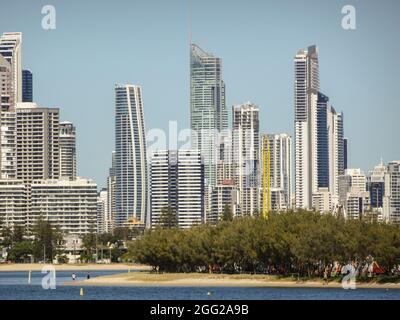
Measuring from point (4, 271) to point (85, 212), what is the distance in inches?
2954

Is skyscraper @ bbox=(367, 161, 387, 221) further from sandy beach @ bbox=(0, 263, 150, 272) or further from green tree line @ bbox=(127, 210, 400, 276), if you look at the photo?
green tree line @ bbox=(127, 210, 400, 276)

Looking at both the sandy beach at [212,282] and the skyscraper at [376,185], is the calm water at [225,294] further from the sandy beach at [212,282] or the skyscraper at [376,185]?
the skyscraper at [376,185]

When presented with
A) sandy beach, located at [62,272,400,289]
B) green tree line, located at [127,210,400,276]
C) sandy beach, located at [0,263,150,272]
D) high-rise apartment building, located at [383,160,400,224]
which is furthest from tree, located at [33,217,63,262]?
sandy beach, located at [62,272,400,289]

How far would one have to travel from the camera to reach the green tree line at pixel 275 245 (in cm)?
6028

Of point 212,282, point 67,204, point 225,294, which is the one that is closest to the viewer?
point 225,294

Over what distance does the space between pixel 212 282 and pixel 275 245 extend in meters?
3.75

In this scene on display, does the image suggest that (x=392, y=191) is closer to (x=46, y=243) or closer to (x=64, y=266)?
(x=46, y=243)

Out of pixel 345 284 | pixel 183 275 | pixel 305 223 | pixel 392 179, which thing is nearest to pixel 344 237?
pixel 345 284

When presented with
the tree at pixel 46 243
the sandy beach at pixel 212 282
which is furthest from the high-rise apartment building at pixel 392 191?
the sandy beach at pixel 212 282

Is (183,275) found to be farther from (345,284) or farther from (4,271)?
(4,271)

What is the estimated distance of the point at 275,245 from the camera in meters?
66.5

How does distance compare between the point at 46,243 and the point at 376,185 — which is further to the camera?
the point at 376,185

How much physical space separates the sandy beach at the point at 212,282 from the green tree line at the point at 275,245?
1.66 m

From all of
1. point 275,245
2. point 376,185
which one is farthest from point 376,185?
point 275,245
